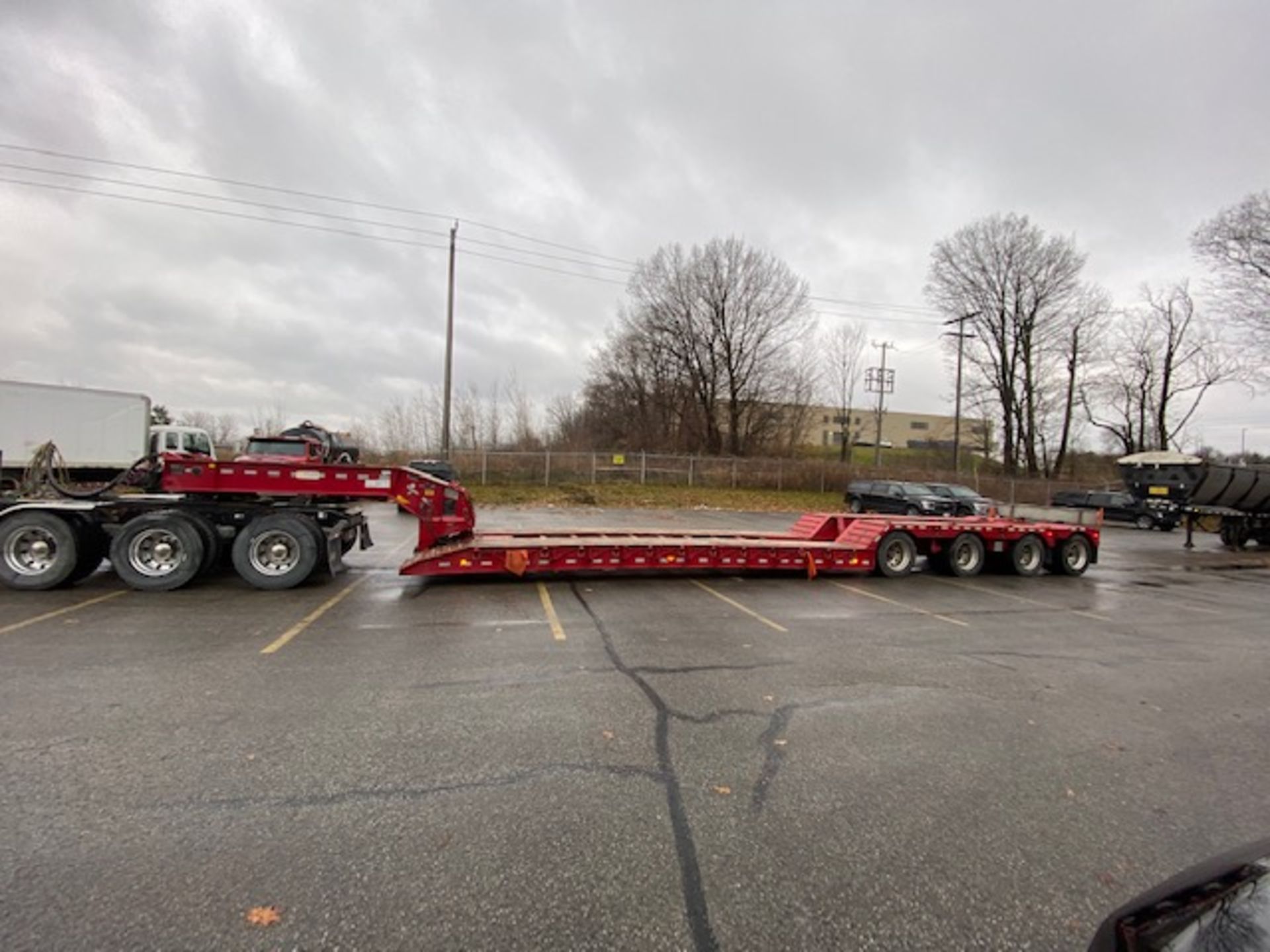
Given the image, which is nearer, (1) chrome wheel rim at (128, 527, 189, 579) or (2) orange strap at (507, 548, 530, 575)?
(1) chrome wheel rim at (128, 527, 189, 579)

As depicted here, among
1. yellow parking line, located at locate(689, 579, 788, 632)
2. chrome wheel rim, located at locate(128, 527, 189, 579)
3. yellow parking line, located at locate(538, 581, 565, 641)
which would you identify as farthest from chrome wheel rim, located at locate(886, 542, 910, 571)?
chrome wheel rim, located at locate(128, 527, 189, 579)

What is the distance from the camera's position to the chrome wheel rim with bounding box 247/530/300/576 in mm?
8414

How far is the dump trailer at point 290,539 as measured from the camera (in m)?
7.96

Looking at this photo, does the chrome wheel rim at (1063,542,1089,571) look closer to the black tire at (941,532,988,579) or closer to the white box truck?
the black tire at (941,532,988,579)

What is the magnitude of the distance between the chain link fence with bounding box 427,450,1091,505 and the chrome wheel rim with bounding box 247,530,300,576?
22346mm

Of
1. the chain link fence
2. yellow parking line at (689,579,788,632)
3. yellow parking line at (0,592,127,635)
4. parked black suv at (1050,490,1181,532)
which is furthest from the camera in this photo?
the chain link fence

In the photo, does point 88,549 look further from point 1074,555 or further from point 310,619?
point 1074,555

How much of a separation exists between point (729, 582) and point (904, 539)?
3416 millimetres

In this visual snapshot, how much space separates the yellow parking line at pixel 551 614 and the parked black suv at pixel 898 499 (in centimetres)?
2030

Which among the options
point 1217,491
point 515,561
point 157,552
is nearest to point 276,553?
point 157,552

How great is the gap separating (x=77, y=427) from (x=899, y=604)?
19.6 meters

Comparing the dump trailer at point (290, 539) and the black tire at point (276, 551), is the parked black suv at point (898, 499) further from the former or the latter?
the black tire at point (276, 551)

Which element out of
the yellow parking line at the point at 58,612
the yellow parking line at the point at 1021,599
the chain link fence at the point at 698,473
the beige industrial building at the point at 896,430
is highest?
the beige industrial building at the point at 896,430

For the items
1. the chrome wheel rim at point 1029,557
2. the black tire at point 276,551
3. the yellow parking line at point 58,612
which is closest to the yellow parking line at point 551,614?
the black tire at point 276,551
